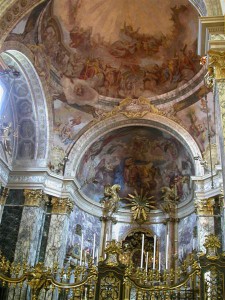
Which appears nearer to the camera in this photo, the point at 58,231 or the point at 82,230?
the point at 58,231

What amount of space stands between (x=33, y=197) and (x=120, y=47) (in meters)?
8.10

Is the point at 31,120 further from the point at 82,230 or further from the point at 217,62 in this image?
the point at 217,62

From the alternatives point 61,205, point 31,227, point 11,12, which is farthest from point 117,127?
point 11,12

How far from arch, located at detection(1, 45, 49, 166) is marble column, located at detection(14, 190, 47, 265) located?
5.44 feet

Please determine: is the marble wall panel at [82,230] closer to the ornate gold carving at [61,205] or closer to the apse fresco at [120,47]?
the ornate gold carving at [61,205]

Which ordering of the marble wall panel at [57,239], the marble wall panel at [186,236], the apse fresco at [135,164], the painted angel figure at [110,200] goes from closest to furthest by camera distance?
the marble wall panel at [57,239], the marble wall panel at [186,236], the apse fresco at [135,164], the painted angel figure at [110,200]

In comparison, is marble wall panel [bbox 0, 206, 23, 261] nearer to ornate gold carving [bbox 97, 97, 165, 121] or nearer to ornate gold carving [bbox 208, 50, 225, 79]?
ornate gold carving [bbox 97, 97, 165, 121]

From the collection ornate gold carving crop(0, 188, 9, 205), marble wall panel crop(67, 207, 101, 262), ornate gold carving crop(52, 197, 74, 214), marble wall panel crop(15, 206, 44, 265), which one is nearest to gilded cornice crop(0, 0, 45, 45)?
ornate gold carving crop(0, 188, 9, 205)

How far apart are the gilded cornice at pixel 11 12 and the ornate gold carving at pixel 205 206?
9.79 m

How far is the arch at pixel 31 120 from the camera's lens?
17.4m

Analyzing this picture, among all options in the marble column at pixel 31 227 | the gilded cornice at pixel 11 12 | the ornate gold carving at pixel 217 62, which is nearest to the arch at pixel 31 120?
the marble column at pixel 31 227

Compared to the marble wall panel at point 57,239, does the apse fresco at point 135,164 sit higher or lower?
higher

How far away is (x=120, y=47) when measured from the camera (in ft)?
61.6

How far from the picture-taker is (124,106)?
19.1 meters
